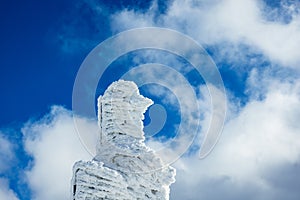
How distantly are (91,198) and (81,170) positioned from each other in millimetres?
2674

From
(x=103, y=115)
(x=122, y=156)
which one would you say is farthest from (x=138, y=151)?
(x=103, y=115)

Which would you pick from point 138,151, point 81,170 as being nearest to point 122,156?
point 138,151

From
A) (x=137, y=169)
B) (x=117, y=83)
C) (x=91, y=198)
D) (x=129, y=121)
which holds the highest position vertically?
(x=117, y=83)

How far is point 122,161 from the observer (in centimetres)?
5409

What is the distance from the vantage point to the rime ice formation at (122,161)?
5053 centimetres

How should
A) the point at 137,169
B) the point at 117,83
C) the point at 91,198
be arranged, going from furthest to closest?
1. the point at 117,83
2. the point at 137,169
3. the point at 91,198

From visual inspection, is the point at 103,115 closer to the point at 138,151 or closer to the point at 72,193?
the point at 138,151

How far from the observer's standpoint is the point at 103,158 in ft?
180

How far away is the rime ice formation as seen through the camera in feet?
166

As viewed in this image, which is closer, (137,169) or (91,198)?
(91,198)

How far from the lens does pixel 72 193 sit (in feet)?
167

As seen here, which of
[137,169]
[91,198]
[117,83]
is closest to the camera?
[91,198]

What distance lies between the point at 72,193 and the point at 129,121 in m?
9.86

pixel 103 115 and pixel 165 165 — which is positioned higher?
pixel 103 115
